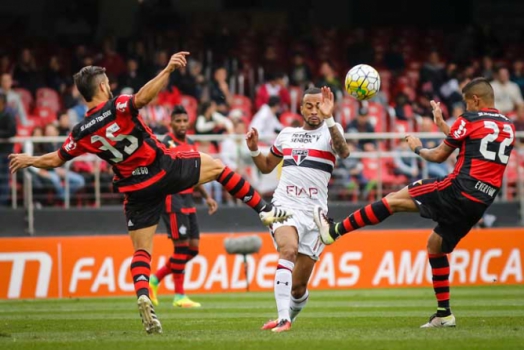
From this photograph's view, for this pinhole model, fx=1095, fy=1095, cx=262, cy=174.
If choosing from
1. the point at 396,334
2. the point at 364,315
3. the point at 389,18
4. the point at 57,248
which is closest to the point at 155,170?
the point at 396,334

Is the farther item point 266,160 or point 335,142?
point 266,160

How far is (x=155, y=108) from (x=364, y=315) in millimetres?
9784

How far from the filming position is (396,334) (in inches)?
417

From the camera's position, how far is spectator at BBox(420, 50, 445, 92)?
83.4 feet

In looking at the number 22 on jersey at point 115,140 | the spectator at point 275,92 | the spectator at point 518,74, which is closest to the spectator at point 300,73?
the spectator at point 275,92

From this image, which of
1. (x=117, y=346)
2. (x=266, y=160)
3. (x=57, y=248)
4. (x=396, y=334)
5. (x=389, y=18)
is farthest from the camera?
(x=389, y=18)

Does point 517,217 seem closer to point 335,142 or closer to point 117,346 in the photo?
point 335,142

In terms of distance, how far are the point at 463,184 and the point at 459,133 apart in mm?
516

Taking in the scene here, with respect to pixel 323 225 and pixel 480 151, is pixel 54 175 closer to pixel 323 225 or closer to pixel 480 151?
pixel 323 225

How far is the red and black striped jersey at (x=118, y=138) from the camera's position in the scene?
34.9ft

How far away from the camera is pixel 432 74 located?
84.0ft

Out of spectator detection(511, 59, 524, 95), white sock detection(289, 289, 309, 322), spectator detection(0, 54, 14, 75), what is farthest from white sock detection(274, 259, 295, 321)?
spectator detection(511, 59, 524, 95)

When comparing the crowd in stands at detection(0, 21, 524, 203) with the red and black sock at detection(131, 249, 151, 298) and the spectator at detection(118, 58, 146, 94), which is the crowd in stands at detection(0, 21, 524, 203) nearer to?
the spectator at detection(118, 58, 146, 94)

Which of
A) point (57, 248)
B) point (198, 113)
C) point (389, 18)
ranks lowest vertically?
point (57, 248)
